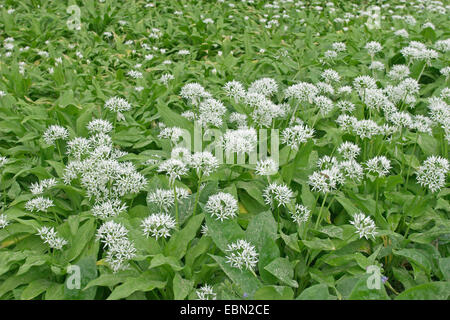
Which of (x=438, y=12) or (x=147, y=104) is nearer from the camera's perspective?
(x=147, y=104)

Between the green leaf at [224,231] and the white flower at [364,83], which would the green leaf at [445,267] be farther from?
the white flower at [364,83]

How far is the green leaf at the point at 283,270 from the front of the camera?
2338 millimetres

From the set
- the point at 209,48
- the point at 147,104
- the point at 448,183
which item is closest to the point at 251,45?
the point at 209,48

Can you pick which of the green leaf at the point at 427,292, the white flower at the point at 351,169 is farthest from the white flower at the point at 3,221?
the green leaf at the point at 427,292

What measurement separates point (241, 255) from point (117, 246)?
713mm

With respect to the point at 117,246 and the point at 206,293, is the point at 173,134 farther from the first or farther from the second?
the point at 206,293

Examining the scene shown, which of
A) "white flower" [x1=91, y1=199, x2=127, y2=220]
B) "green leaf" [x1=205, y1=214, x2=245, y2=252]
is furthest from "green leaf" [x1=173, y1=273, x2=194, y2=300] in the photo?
"white flower" [x1=91, y1=199, x2=127, y2=220]

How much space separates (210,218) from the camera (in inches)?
101

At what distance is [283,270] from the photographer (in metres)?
2.44

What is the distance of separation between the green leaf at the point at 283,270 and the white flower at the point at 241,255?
0.11 m

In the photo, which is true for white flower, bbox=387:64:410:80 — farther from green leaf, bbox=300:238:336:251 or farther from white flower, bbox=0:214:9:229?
white flower, bbox=0:214:9:229

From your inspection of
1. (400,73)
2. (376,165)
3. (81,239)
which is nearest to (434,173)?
(376,165)
